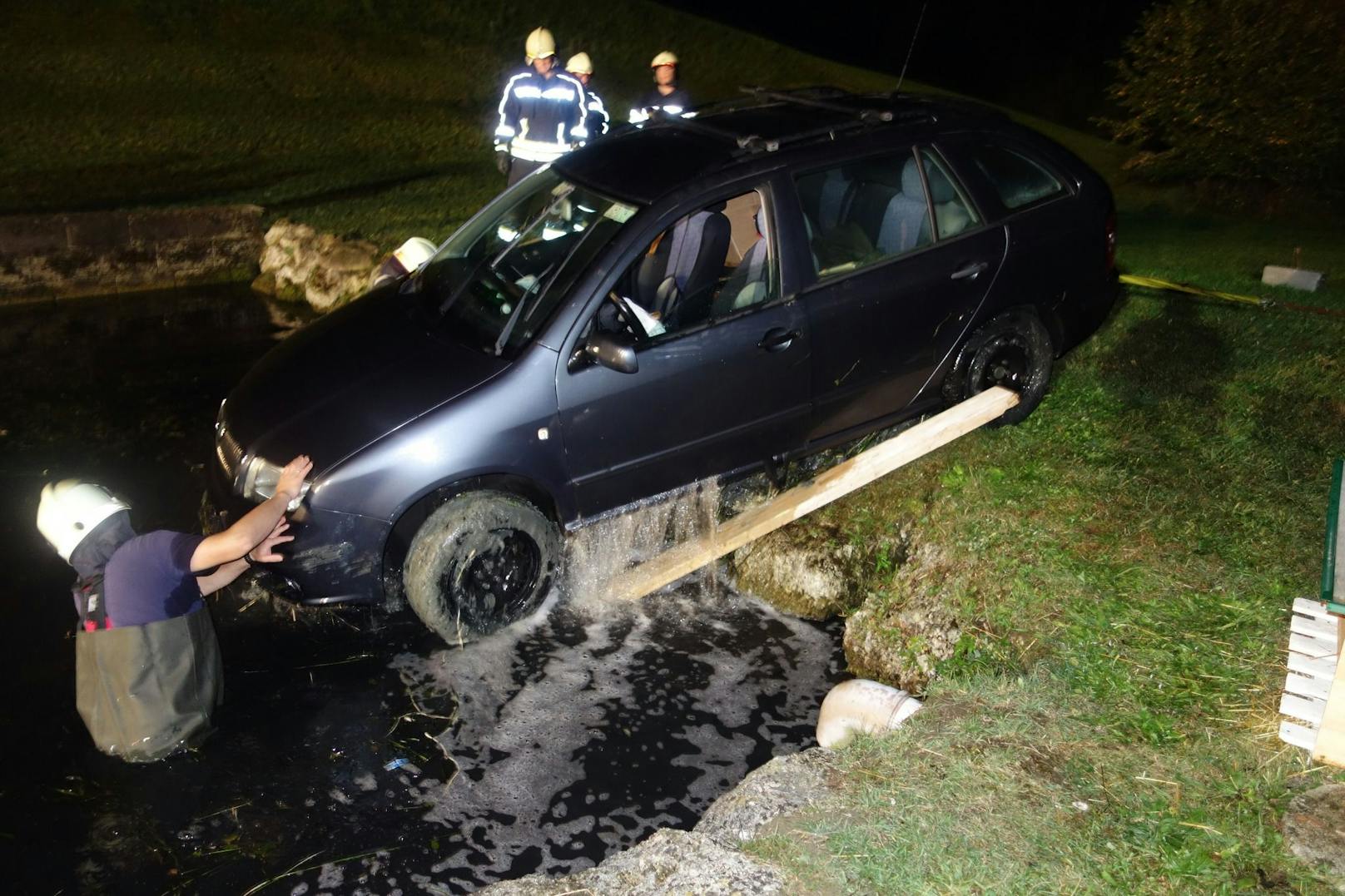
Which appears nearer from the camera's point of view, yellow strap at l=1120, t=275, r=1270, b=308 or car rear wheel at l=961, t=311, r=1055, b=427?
car rear wheel at l=961, t=311, r=1055, b=427

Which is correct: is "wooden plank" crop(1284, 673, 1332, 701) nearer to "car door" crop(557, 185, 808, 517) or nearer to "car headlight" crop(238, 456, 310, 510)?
"car door" crop(557, 185, 808, 517)

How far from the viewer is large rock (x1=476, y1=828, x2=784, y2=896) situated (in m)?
3.39

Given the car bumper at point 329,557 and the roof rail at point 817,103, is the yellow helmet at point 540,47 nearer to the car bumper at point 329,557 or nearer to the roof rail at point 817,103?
the roof rail at point 817,103

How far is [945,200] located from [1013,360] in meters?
1.00

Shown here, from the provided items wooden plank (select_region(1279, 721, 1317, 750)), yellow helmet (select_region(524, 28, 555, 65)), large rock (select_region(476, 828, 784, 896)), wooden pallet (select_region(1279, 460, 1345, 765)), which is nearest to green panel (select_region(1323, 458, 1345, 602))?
wooden pallet (select_region(1279, 460, 1345, 765))

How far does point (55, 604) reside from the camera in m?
5.29

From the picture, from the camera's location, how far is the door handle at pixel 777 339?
5055 millimetres

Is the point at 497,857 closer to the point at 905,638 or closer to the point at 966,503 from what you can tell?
the point at 905,638

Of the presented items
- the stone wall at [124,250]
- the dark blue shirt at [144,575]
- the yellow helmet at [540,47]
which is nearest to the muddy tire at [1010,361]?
the dark blue shirt at [144,575]

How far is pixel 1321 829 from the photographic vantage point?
11.4 ft

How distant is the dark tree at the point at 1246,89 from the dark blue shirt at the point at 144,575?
471 inches

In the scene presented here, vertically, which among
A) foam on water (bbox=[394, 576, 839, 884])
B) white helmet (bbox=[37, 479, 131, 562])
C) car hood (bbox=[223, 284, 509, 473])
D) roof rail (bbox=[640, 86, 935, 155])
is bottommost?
foam on water (bbox=[394, 576, 839, 884])

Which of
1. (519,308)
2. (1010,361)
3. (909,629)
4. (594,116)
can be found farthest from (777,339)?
(594,116)

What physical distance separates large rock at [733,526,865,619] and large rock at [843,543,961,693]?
22 cm
